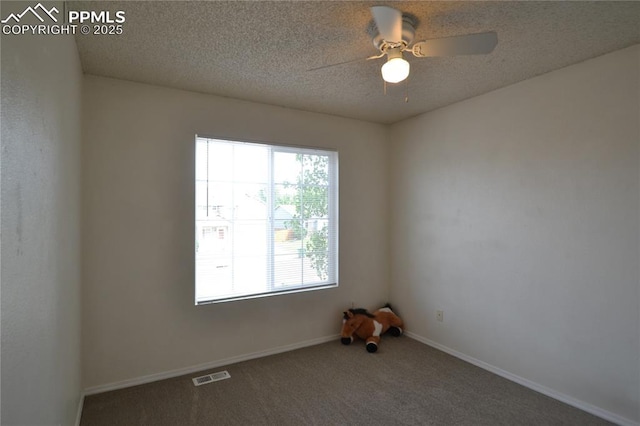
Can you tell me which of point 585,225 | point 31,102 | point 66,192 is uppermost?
point 31,102

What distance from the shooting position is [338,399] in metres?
2.62

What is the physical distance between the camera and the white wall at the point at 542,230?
2.32m

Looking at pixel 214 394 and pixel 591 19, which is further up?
pixel 591 19

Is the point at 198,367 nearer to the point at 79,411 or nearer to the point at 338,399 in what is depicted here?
the point at 79,411

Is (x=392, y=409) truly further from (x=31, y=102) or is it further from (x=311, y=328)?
(x=31, y=102)

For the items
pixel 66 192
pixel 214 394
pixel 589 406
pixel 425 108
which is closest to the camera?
pixel 66 192

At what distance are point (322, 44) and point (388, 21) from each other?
72cm

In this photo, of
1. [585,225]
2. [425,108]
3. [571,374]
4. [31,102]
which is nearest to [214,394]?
[31,102]

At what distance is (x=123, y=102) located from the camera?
9.25ft

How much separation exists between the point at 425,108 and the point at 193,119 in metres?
2.42

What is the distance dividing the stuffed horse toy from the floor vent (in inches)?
51.6

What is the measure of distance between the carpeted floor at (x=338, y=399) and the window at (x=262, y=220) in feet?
2.61

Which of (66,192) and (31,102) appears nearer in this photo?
(31,102)

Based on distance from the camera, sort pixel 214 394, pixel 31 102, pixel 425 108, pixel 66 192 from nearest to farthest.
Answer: pixel 31 102, pixel 66 192, pixel 214 394, pixel 425 108
